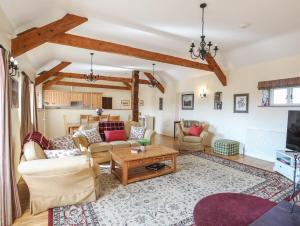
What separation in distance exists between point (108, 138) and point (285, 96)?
4.32m

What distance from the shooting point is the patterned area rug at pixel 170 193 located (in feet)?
6.85

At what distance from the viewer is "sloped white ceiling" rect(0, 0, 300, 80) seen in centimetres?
247

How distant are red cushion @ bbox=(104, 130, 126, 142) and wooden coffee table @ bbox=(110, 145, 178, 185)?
90 centimetres

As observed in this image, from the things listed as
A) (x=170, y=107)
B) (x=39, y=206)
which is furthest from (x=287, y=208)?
(x=170, y=107)

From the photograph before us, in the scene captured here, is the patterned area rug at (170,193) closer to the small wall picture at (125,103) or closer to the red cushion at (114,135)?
the red cushion at (114,135)

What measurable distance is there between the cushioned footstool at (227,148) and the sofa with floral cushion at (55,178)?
11.9 ft

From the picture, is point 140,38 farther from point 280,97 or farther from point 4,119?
point 280,97

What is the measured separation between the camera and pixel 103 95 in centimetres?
911

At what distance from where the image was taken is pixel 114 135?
4410mm

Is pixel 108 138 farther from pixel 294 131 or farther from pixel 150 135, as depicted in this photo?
pixel 294 131

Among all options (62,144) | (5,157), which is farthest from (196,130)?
(5,157)

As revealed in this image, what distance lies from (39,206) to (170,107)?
640cm

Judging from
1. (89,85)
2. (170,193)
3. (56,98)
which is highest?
(89,85)

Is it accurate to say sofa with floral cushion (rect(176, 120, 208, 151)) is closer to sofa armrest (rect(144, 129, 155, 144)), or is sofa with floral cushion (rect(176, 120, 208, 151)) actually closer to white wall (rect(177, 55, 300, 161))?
white wall (rect(177, 55, 300, 161))
